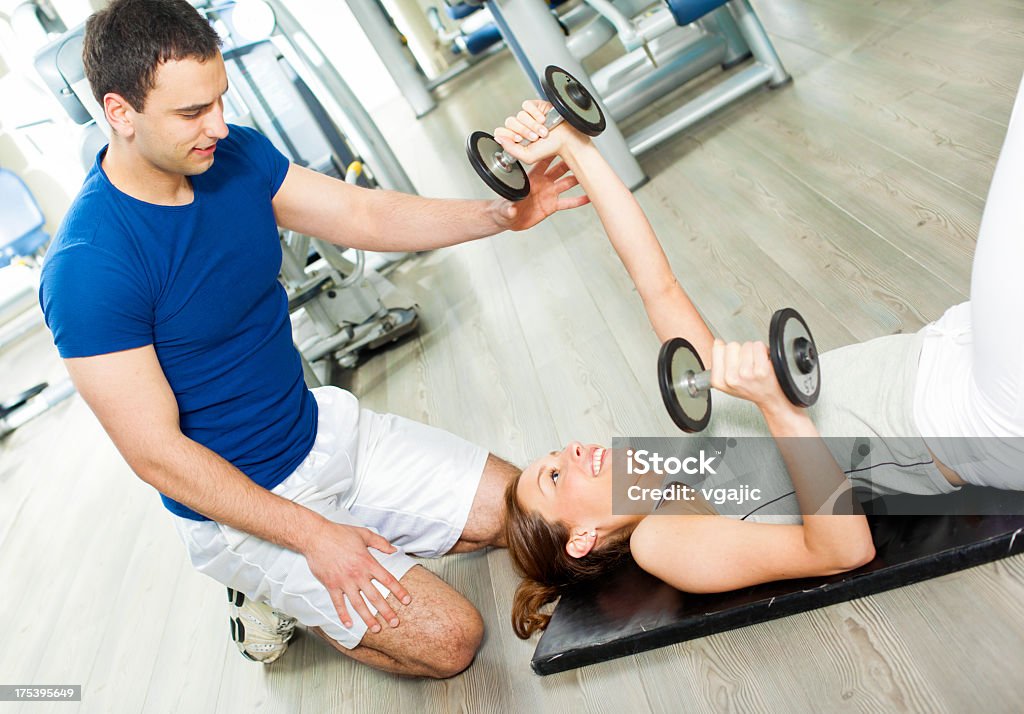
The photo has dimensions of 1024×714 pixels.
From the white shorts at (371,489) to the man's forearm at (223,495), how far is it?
150 millimetres

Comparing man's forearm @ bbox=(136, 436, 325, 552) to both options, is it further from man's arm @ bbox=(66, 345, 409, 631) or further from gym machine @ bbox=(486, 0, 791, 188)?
gym machine @ bbox=(486, 0, 791, 188)

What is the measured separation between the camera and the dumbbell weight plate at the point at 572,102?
135 cm

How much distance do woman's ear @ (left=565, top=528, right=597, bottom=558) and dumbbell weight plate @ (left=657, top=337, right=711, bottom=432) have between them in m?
0.33

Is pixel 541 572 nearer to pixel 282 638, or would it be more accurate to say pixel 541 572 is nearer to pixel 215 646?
pixel 282 638

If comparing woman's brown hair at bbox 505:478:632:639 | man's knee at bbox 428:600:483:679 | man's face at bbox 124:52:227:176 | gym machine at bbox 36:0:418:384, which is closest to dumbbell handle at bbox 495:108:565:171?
man's face at bbox 124:52:227:176

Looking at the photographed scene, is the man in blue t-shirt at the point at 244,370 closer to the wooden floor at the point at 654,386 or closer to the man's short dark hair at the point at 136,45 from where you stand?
the man's short dark hair at the point at 136,45

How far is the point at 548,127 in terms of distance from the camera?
4.74ft

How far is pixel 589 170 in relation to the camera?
4.80ft

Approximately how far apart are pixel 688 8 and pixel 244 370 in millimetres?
1956

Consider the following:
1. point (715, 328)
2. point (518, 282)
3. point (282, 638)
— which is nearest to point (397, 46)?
point (518, 282)

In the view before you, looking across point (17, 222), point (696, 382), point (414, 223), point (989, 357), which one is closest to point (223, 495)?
point (414, 223)

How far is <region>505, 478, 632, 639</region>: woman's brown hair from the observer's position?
56.7 inches

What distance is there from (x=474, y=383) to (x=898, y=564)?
55.1 inches

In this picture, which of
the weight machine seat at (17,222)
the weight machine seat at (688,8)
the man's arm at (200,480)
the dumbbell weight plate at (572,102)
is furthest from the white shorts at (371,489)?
the weight machine seat at (17,222)
